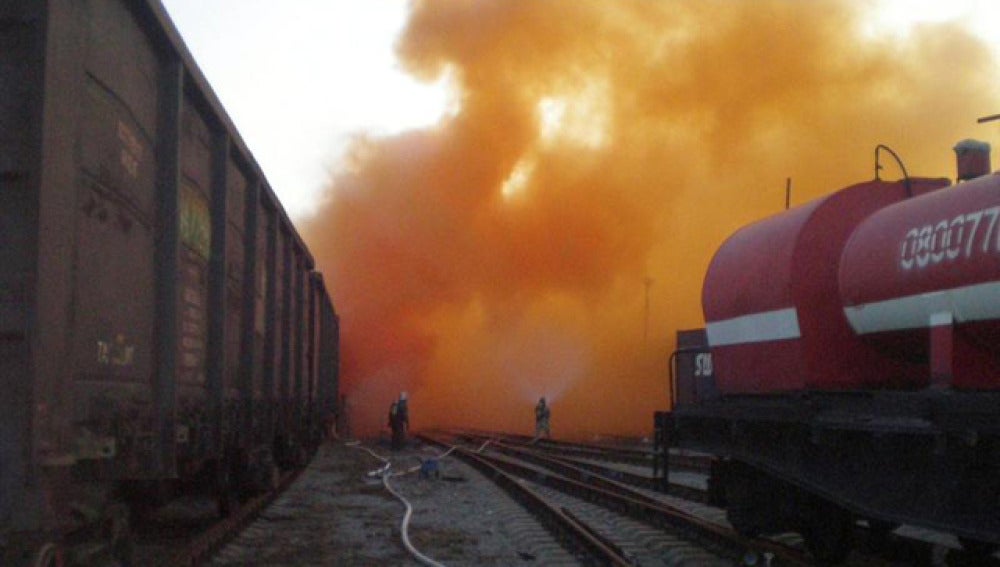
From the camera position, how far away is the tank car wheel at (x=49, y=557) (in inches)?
185

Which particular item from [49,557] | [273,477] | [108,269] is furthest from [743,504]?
[273,477]

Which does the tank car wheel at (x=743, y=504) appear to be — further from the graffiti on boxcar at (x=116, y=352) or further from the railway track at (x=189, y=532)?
the graffiti on boxcar at (x=116, y=352)

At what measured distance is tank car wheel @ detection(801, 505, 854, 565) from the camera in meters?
8.34

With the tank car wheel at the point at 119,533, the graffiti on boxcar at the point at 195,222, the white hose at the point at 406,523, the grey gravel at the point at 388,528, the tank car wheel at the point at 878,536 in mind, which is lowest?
the grey gravel at the point at 388,528

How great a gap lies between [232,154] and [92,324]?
476 centimetres

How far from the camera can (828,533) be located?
8469 mm

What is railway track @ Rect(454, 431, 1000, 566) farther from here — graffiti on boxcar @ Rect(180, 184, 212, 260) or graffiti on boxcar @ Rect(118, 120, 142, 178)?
graffiti on boxcar @ Rect(118, 120, 142, 178)

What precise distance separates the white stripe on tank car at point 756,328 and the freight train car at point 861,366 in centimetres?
2

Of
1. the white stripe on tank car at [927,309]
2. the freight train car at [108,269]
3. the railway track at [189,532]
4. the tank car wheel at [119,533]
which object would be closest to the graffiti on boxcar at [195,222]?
the freight train car at [108,269]

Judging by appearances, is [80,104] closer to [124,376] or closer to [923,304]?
[124,376]

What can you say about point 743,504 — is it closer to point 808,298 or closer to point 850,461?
point 850,461

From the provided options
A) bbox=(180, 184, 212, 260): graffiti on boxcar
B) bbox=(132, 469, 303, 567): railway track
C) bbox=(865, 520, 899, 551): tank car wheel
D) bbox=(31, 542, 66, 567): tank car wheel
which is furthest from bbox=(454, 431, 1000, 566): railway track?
bbox=(31, 542, 66, 567): tank car wheel

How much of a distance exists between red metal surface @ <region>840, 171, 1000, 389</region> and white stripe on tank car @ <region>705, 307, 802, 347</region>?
0.70 m

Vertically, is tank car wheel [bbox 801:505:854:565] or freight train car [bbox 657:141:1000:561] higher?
freight train car [bbox 657:141:1000:561]
